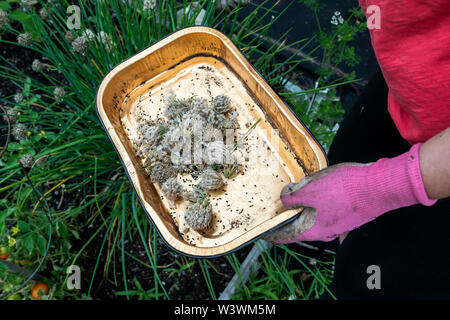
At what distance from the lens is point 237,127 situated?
88cm

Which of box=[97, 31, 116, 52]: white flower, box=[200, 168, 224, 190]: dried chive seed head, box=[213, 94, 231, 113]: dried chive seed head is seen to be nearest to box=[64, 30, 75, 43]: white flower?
box=[97, 31, 116, 52]: white flower

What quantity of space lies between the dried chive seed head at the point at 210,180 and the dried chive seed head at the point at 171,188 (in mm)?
66

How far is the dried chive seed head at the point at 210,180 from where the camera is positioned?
0.80 meters

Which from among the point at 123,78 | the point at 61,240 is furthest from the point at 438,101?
the point at 61,240

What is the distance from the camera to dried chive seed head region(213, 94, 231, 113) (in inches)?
34.1

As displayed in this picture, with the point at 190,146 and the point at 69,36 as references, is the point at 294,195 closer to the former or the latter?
the point at 190,146

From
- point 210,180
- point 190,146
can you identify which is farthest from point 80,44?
point 210,180

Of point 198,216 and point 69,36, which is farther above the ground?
point 69,36

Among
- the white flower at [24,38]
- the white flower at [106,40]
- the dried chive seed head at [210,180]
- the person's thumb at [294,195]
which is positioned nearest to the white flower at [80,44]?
the white flower at [106,40]

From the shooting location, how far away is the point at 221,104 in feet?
2.85

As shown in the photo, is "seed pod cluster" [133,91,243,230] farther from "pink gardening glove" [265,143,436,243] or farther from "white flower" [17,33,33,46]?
"white flower" [17,33,33,46]

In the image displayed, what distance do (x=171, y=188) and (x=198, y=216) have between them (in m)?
0.11

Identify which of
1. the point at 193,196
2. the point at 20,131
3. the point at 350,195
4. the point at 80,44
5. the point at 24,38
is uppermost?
the point at 24,38
